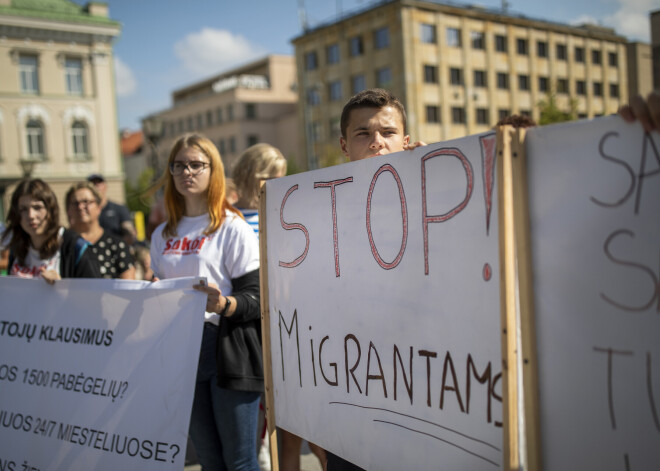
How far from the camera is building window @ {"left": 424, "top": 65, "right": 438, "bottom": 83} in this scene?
127 ft

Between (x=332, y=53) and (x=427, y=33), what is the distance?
6.82 m

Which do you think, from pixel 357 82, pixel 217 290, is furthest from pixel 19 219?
pixel 357 82

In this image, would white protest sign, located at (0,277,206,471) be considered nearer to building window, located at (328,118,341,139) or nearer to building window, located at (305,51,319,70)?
building window, located at (328,118,341,139)

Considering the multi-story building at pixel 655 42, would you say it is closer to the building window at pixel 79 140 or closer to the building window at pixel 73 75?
the building window at pixel 79 140

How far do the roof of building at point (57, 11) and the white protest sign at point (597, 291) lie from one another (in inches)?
1357

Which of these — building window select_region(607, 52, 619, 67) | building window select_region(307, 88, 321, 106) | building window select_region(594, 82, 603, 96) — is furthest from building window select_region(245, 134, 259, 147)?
building window select_region(607, 52, 619, 67)

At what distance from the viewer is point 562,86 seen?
1743 inches

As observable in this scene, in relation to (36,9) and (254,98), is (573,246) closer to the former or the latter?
(36,9)

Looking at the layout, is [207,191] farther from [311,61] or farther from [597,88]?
[597,88]

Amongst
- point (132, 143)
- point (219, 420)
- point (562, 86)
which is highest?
point (132, 143)

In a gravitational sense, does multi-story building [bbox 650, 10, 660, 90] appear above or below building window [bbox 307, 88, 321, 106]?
below

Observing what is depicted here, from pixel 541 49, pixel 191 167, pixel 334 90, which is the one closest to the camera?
pixel 191 167

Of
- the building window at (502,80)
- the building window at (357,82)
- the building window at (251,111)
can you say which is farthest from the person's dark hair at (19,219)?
the building window at (251,111)

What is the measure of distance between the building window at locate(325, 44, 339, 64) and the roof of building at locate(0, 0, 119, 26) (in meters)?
14.9
